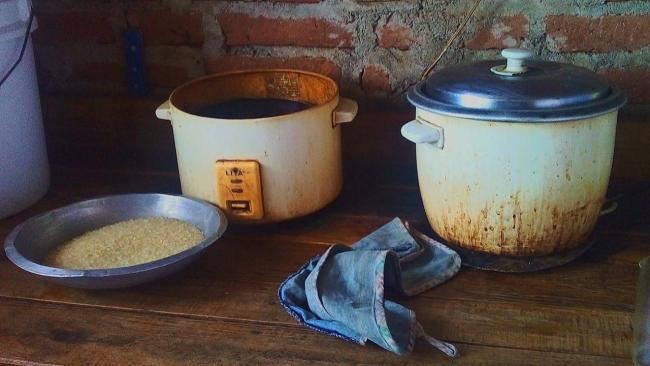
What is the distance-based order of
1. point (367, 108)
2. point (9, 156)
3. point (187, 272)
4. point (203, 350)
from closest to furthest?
point (203, 350), point (187, 272), point (9, 156), point (367, 108)

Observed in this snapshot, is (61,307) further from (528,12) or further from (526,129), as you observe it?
(528,12)

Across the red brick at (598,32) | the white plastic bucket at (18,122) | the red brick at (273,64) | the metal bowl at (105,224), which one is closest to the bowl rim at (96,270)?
the metal bowl at (105,224)

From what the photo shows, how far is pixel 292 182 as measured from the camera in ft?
2.49

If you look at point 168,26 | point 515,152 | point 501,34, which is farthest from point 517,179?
point 168,26

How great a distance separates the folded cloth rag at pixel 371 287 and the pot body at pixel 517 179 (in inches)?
1.7

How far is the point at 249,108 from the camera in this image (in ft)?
2.81

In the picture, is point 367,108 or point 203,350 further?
point 367,108

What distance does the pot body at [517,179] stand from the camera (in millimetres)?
625

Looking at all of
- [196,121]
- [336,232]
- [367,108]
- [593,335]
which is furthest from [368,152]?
[593,335]

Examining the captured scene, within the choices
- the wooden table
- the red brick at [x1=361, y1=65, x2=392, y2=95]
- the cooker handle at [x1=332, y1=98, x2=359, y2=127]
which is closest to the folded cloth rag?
the wooden table

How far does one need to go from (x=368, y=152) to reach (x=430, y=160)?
253mm

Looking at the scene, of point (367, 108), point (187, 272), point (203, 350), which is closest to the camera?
point (203, 350)

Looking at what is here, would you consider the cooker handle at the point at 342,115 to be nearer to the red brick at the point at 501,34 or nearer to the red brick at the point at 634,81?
the red brick at the point at 501,34

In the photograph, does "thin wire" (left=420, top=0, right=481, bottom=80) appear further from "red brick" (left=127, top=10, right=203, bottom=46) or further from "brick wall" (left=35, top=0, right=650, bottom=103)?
"red brick" (left=127, top=10, right=203, bottom=46)
